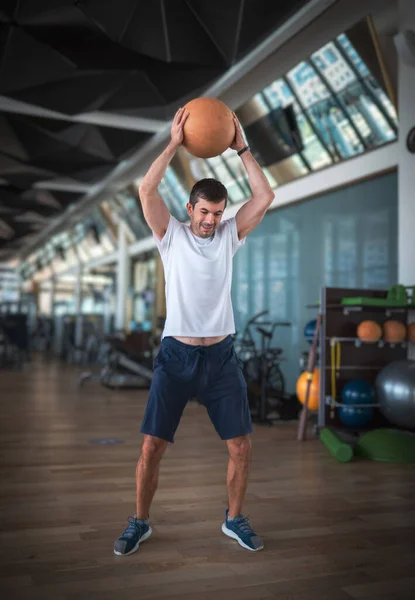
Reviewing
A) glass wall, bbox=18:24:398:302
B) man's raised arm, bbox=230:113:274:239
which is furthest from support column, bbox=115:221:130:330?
man's raised arm, bbox=230:113:274:239

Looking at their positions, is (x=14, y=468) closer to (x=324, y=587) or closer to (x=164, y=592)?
(x=164, y=592)

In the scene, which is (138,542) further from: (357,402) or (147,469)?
(357,402)

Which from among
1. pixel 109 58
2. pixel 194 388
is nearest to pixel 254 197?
pixel 194 388

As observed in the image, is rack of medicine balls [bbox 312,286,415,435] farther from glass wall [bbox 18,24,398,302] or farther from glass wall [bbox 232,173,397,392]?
glass wall [bbox 18,24,398,302]

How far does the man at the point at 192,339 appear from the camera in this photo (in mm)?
2143

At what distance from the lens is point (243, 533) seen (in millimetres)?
2223

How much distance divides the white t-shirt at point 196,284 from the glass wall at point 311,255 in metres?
3.85

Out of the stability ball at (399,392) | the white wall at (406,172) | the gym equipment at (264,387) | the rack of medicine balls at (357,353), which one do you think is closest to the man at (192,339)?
the stability ball at (399,392)

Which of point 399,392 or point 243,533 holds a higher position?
point 399,392

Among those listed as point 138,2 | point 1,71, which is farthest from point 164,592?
point 1,71

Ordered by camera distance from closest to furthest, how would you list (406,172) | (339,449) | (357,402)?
1. (339,449)
2. (357,402)
3. (406,172)

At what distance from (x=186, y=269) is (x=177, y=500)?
1.33 meters

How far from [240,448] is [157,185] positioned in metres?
1.07

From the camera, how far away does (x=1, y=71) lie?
6.21 metres
